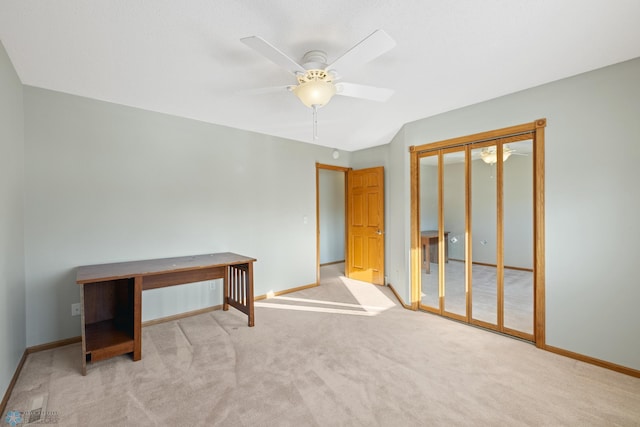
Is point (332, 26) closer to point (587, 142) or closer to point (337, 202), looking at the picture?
point (587, 142)

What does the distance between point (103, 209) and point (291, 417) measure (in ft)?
8.93

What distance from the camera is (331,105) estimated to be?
10.2 feet

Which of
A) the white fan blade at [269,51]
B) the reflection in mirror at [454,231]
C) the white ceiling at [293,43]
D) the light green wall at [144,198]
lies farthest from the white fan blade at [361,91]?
the light green wall at [144,198]

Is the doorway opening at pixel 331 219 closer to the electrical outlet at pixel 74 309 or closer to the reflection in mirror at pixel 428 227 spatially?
the reflection in mirror at pixel 428 227

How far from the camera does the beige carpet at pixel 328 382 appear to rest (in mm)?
1800

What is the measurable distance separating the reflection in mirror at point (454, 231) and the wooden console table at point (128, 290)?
2313mm

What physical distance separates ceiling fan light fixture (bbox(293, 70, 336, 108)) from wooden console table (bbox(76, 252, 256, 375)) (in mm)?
1888

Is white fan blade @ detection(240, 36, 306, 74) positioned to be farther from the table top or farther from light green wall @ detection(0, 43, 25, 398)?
the table top

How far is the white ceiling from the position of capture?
5.40 feet

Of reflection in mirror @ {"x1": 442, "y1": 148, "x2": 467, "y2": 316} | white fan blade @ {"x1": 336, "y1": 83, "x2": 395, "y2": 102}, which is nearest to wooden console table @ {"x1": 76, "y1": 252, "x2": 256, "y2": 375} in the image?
white fan blade @ {"x1": 336, "y1": 83, "x2": 395, "y2": 102}

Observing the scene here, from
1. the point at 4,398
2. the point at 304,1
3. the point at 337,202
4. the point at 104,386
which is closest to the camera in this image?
the point at 304,1

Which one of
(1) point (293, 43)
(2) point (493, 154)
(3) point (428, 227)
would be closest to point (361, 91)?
(1) point (293, 43)

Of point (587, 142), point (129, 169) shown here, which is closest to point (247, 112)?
point (129, 169)

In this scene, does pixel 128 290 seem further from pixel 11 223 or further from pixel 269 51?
pixel 269 51
